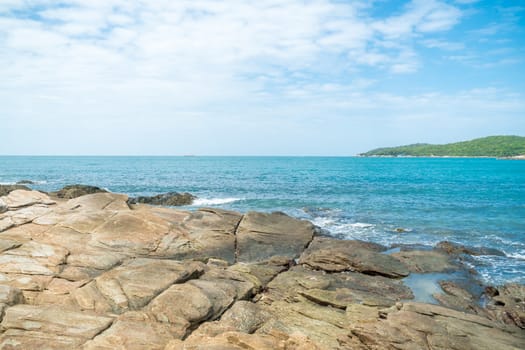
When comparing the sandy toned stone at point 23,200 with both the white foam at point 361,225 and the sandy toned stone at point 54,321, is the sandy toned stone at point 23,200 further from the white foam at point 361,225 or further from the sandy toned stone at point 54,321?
the white foam at point 361,225

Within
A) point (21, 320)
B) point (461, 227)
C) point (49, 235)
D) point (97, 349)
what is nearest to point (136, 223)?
point (49, 235)

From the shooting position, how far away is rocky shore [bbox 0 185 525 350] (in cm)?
1045

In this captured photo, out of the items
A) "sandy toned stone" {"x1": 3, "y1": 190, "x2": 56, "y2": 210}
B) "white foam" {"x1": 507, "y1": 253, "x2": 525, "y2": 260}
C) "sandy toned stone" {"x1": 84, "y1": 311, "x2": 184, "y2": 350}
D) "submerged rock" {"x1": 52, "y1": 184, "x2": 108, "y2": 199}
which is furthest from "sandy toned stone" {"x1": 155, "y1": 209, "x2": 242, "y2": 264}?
"submerged rock" {"x1": 52, "y1": 184, "x2": 108, "y2": 199}

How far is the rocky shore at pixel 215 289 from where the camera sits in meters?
10.5

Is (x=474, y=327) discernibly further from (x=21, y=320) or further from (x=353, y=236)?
(x=353, y=236)

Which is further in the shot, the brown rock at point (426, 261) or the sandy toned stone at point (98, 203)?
the sandy toned stone at point (98, 203)

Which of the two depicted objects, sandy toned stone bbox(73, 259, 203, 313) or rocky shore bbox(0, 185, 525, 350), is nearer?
rocky shore bbox(0, 185, 525, 350)

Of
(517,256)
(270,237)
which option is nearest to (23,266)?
(270,237)

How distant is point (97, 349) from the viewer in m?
9.37

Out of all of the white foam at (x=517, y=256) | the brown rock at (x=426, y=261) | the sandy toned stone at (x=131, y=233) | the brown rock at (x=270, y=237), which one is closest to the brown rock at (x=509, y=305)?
the brown rock at (x=426, y=261)

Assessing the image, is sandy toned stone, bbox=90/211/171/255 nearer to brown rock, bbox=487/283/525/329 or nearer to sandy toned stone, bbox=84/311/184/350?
sandy toned stone, bbox=84/311/184/350

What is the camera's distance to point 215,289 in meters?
13.6

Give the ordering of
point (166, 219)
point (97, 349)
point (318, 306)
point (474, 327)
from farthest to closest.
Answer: point (166, 219), point (318, 306), point (474, 327), point (97, 349)

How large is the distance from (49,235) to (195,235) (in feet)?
24.2
